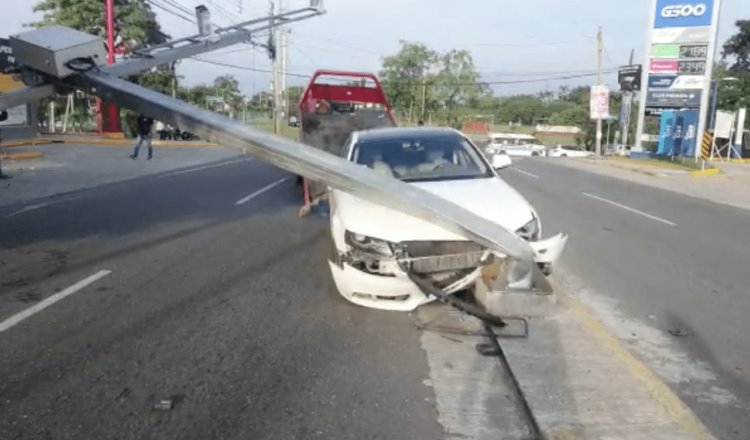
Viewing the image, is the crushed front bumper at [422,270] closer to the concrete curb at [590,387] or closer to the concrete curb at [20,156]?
the concrete curb at [590,387]

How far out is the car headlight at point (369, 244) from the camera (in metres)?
5.11

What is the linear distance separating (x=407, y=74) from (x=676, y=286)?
66.8 meters

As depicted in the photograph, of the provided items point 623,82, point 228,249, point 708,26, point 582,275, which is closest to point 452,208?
point 582,275

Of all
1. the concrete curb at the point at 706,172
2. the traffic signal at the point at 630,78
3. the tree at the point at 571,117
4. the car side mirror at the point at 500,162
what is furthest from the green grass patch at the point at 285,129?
Answer: the tree at the point at 571,117

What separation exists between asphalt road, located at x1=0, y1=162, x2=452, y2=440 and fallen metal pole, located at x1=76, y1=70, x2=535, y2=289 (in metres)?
1.00

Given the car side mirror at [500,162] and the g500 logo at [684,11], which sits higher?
the g500 logo at [684,11]

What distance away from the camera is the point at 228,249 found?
8.29 m

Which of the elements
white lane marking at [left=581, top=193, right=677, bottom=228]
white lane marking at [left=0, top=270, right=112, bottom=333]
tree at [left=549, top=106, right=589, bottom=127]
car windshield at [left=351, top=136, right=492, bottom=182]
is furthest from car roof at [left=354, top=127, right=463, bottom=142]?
tree at [left=549, top=106, right=589, bottom=127]

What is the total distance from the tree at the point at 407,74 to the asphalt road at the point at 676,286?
187 ft

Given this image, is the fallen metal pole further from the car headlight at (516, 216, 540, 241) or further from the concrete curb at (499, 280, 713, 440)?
the concrete curb at (499, 280, 713, 440)

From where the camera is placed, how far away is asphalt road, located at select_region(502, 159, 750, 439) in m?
4.37

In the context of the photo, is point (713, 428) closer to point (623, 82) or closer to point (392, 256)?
point (392, 256)

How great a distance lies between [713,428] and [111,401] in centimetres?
348

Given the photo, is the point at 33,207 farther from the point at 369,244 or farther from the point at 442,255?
the point at 442,255
